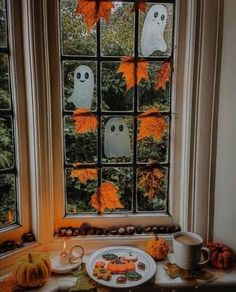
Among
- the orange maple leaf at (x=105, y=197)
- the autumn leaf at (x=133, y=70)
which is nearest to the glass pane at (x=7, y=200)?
the orange maple leaf at (x=105, y=197)

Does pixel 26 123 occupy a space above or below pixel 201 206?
above

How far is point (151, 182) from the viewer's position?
1.44 metres

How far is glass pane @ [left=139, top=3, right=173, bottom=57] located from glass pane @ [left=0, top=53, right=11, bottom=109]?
0.56 metres

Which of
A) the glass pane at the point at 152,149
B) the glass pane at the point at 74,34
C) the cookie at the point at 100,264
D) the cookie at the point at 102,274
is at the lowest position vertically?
the cookie at the point at 102,274

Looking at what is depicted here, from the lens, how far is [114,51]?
1333mm

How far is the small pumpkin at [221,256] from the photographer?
1259 millimetres

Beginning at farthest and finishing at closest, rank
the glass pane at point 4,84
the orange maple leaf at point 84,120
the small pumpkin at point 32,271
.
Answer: the orange maple leaf at point 84,120 < the glass pane at point 4,84 < the small pumpkin at point 32,271

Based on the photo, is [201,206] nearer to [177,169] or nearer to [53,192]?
[177,169]

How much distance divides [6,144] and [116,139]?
47cm

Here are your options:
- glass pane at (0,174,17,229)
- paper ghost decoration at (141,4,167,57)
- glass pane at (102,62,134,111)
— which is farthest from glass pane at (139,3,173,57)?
glass pane at (0,174,17,229)

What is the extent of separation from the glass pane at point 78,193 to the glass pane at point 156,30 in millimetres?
622

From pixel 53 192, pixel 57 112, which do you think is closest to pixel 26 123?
pixel 57 112

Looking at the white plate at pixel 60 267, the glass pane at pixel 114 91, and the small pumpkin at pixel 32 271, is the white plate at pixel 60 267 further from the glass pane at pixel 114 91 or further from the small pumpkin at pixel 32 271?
the glass pane at pixel 114 91

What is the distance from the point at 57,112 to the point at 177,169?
0.60 metres
